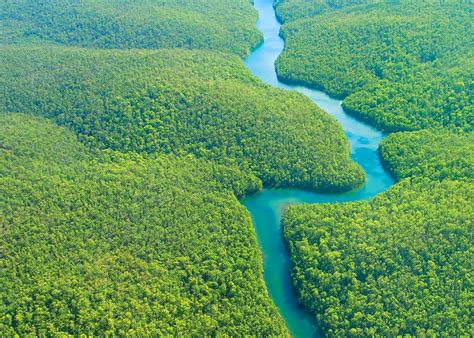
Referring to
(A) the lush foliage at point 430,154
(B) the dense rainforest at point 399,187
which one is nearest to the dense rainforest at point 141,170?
(A) the lush foliage at point 430,154

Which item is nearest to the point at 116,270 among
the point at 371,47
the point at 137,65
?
the point at 137,65

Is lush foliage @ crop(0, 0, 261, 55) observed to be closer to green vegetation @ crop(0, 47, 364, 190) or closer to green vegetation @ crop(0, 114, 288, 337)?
green vegetation @ crop(0, 47, 364, 190)

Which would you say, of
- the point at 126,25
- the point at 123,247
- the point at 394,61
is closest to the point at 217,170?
the point at 123,247

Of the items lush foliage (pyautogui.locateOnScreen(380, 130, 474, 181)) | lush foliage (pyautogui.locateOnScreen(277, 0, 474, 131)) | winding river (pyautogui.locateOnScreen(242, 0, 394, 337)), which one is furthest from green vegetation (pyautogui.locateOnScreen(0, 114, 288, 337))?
lush foliage (pyautogui.locateOnScreen(277, 0, 474, 131))

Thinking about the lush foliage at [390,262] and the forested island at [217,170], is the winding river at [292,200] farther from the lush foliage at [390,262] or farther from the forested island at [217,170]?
the lush foliage at [390,262]

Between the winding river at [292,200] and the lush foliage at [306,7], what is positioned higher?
the lush foliage at [306,7]
